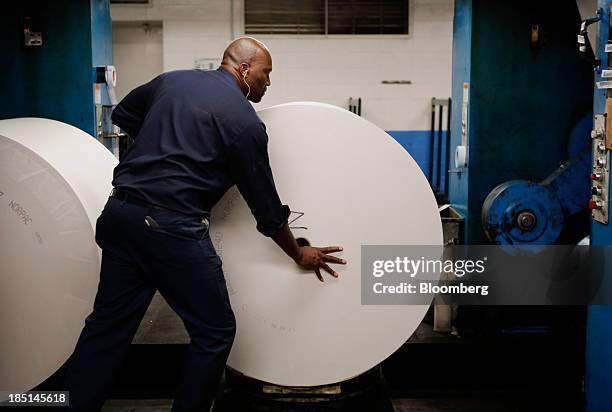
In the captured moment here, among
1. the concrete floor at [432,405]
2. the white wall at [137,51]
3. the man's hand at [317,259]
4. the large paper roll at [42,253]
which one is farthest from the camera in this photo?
the white wall at [137,51]

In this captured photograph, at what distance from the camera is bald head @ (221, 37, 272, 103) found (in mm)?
2146

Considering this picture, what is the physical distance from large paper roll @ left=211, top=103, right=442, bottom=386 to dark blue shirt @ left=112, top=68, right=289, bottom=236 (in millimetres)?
158

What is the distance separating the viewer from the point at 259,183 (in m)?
1.98

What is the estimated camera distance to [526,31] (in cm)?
334

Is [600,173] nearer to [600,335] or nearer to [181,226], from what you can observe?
[600,335]

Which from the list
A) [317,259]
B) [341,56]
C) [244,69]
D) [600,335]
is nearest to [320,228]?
[317,259]

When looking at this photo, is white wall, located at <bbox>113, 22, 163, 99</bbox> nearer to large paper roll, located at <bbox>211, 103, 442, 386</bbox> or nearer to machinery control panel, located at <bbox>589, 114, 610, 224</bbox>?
large paper roll, located at <bbox>211, 103, 442, 386</bbox>

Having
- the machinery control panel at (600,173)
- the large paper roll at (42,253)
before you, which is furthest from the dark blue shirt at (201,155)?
the machinery control panel at (600,173)

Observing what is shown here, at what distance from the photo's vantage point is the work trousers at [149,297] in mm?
1965

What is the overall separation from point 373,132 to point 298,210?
1.09 ft

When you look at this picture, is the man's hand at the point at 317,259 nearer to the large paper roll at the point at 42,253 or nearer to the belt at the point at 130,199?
the belt at the point at 130,199

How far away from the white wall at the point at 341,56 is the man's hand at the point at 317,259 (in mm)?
5583

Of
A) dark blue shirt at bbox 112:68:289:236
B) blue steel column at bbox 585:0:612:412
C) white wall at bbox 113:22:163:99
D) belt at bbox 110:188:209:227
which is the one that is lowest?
blue steel column at bbox 585:0:612:412

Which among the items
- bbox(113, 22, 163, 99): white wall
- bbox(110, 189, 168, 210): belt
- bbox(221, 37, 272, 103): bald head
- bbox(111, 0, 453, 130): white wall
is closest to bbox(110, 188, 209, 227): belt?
bbox(110, 189, 168, 210): belt
